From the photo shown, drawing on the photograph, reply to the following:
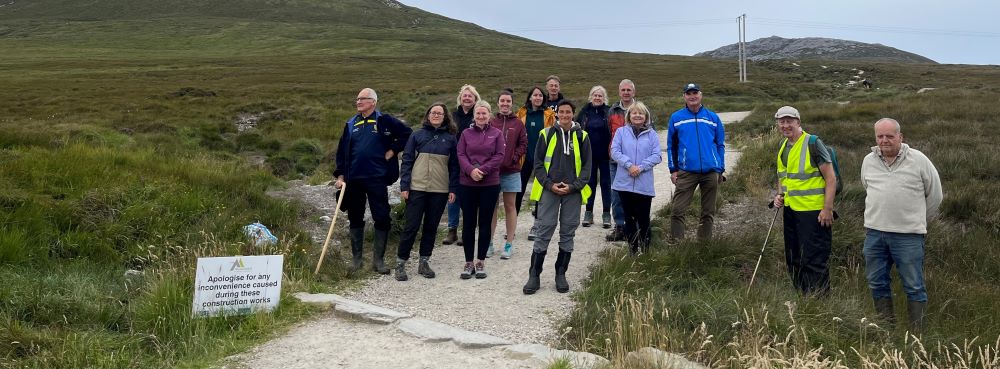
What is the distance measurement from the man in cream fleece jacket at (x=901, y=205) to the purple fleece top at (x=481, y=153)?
10.6ft

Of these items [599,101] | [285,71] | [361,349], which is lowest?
[361,349]

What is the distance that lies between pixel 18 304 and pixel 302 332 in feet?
7.33

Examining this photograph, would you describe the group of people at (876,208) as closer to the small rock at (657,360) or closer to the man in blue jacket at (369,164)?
the small rock at (657,360)

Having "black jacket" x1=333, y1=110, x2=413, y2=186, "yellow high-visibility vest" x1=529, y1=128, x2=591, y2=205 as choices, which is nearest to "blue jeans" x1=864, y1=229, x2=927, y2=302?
"yellow high-visibility vest" x1=529, y1=128, x2=591, y2=205

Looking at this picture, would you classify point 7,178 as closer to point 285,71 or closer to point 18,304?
point 18,304

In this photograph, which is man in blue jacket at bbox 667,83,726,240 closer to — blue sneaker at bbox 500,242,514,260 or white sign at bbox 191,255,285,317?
blue sneaker at bbox 500,242,514,260

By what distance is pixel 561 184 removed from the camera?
5590 mm

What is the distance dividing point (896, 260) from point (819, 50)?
7363 inches

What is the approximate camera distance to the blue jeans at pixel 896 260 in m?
4.61

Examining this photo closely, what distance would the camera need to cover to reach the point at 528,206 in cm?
995

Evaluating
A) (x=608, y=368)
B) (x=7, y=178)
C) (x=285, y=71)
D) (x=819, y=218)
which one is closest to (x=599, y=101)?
(x=819, y=218)

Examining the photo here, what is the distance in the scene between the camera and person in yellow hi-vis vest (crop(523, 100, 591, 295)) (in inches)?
223

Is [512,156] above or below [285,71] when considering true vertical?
below

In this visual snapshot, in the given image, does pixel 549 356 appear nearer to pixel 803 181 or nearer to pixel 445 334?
pixel 445 334
